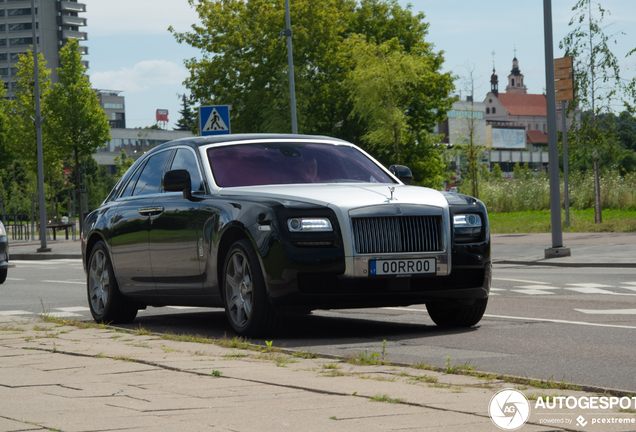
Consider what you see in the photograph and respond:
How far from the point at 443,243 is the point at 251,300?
157 cm

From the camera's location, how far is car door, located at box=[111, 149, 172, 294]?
9508 mm

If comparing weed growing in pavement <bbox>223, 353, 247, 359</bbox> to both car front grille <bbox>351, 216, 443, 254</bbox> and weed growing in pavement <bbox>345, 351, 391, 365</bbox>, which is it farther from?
car front grille <bbox>351, 216, 443, 254</bbox>

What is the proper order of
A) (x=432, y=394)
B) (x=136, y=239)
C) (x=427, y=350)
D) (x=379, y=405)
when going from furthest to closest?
1. (x=136, y=239)
2. (x=427, y=350)
3. (x=432, y=394)
4. (x=379, y=405)

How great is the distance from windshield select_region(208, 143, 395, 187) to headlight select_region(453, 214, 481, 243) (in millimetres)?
1162

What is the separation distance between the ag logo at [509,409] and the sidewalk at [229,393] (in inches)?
1.6

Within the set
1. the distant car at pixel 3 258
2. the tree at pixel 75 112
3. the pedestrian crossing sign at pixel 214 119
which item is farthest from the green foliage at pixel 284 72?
the distant car at pixel 3 258

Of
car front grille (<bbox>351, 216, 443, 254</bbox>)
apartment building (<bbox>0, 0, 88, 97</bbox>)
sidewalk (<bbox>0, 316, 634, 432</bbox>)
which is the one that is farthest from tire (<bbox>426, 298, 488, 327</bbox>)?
apartment building (<bbox>0, 0, 88, 97</bbox>)

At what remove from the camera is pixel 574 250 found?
21.7 m

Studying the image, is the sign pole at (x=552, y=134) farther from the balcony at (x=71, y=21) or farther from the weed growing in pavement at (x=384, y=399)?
the balcony at (x=71, y=21)

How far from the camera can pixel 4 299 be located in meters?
14.2

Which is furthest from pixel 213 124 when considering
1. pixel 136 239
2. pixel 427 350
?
pixel 427 350

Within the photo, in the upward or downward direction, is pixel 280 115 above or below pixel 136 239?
above

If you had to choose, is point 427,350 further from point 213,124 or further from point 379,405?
point 213,124

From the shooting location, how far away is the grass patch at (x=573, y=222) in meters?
28.8
